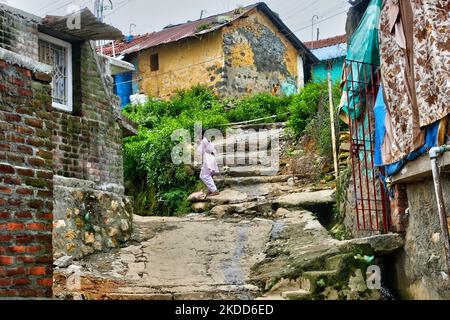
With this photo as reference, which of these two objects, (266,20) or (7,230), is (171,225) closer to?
(7,230)

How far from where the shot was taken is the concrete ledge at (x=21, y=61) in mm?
4699

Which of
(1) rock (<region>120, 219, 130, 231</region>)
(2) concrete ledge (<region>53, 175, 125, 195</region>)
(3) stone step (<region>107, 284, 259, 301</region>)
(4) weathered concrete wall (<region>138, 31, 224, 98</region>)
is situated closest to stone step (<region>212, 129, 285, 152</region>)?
(4) weathered concrete wall (<region>138, 31, 224, 98</region>)

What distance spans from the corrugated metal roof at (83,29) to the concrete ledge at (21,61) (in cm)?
481

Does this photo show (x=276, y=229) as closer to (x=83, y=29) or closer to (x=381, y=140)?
(x=381, y=140)

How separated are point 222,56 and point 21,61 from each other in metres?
17.6

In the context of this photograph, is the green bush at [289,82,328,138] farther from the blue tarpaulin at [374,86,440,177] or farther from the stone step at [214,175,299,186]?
the blue tarpaulin at [374,86,440,177]

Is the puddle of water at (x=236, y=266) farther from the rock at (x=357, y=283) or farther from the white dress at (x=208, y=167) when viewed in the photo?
the white dress at (x=208, y=167)

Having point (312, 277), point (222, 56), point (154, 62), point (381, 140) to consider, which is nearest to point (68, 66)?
point (381, 140)

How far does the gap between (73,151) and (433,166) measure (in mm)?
5924

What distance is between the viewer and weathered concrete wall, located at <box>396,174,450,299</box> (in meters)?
6.52

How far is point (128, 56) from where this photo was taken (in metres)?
24.6

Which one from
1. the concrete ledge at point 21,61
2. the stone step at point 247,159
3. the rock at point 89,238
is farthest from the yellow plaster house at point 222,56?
the concrete ledge at point 21,61

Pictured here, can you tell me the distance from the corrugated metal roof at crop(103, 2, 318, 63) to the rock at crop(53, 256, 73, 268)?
14.6 m
